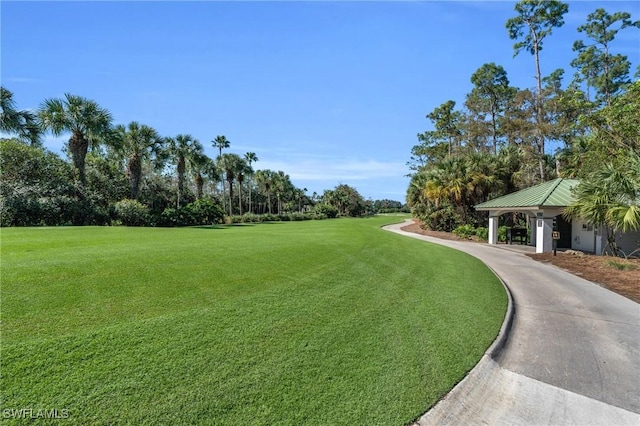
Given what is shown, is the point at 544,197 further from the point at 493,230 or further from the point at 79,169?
the point at 79,169

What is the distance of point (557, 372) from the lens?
14.5ft

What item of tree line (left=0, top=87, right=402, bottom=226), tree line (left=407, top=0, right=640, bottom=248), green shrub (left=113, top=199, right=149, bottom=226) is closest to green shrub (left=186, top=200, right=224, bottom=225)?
tree line (left=0, top=87, right=402, bottom=226)

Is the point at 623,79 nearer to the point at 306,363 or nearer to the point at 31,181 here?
the point at 306,363

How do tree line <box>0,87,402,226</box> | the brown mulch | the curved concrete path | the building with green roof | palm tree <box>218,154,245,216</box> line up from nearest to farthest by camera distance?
the curved concrete path, the brown mulch, the building with green roof, tree line <box>0,87,402,226</box>, palm tree <box>218,154,245,216</box>

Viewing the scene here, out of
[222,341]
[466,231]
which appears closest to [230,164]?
[466,231]

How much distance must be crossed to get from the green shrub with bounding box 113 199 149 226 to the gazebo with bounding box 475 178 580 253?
26478 mm

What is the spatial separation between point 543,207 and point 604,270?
5645mm

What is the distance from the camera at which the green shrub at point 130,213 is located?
2539 centimetres

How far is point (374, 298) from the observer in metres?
6.75

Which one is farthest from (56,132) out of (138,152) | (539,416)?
(539,416)

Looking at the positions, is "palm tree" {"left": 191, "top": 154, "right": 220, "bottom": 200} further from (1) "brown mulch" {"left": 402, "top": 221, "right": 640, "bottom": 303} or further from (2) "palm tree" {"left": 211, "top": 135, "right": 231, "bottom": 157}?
(1) "brown mulch" {"left": 402, "top": 221, "right": 640, "bottom": 303}

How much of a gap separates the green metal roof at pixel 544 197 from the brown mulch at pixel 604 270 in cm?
280

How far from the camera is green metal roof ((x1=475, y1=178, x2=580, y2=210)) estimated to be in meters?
16.4

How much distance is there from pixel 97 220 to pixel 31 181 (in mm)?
5375
